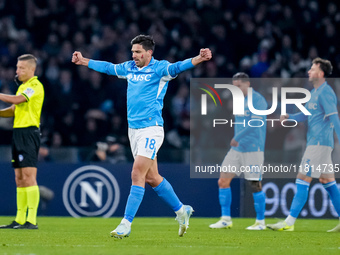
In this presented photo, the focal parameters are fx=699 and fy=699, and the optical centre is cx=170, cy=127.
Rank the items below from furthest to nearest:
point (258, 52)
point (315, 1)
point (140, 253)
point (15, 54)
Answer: point (315, 1), point (258, 52), point (15, 54), point (140, 253)

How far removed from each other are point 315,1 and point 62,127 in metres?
8.57

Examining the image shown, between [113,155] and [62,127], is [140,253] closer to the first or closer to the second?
[113,155]

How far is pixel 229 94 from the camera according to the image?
14578 mm

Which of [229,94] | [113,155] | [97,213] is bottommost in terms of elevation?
[97,213]

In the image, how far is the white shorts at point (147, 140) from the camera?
7.82 m

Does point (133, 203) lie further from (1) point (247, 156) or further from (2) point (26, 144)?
(1) point (247, 156)

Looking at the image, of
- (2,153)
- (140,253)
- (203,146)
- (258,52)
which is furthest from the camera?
(258,52)

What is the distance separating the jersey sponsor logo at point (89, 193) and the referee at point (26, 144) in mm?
3431

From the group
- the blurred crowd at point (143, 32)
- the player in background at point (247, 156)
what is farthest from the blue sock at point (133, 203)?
the blurred crowd at point (143, 32)

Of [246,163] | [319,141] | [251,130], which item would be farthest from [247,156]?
[319,141]

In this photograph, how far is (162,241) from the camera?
7848mm

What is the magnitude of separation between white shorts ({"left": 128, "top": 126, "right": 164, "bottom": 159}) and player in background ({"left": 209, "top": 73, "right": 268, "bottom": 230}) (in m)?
2.92

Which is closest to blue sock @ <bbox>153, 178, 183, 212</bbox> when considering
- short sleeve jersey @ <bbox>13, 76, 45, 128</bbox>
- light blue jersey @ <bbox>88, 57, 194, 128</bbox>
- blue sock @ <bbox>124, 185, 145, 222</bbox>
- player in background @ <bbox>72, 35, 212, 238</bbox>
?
player in background @ <bbox>72, 35, 212, 238</bbox>

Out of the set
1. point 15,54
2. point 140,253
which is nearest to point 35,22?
point 15,54
